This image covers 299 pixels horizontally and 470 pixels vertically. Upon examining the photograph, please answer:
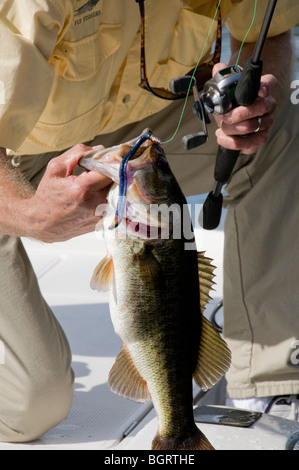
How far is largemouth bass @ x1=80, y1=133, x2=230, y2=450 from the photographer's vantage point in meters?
1.63

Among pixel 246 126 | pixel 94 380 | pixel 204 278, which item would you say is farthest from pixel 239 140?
pixel 94 380

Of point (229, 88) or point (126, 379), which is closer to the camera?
point (126, 379)

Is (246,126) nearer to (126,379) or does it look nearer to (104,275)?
(104,275)

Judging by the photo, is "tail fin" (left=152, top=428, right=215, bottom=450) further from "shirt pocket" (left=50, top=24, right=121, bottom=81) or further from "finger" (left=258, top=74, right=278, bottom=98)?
"shirt pocket" (left=50, top=24, right=121, bottom=81)

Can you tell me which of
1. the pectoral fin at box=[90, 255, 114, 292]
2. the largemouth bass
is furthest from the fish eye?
the pectoral fin at box=[90, 255, 114, 292]

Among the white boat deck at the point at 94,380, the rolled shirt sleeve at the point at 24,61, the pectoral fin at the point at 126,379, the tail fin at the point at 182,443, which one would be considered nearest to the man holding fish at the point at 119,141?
the rolled shirt sleeve at the point at 24,61

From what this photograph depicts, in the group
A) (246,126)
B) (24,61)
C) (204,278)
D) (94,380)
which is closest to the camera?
(204,278)

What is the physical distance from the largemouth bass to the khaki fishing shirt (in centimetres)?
42

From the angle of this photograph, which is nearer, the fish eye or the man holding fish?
the fish eye

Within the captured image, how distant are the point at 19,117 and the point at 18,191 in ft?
0.67

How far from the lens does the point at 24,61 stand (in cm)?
195

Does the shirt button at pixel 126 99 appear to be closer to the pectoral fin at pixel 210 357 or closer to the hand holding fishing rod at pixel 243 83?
the hand holding fishing rod at pixel 243 83

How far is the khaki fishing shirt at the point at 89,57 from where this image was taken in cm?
197

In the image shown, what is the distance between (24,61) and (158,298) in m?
0.73
